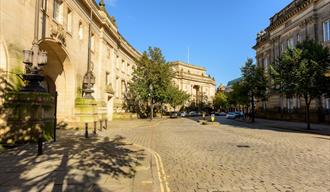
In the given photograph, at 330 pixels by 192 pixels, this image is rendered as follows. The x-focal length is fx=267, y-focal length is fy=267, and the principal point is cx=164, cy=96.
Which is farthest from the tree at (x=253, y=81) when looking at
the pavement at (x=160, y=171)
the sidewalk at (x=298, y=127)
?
the pavement at (x=160, y=171)

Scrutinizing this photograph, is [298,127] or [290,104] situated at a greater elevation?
[290,104]

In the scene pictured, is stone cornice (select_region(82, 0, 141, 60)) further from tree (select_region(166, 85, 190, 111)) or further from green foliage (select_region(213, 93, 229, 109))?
green foliage (select_region(213, 93, 229, 109))

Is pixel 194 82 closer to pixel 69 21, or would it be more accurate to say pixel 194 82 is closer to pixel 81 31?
pixel 81 31

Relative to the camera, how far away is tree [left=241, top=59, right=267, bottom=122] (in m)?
36.9

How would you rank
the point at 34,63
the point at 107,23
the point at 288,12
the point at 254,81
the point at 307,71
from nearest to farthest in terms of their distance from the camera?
the point at 34,63, the point at 307,71, the point at 107,23, the point at 254,81, the point at 288,12

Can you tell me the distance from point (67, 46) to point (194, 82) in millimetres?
89755

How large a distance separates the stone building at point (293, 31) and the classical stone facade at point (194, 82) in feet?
155

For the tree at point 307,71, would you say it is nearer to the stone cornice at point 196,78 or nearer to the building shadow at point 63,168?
A: the building shadow at point 63,168

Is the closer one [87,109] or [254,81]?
[87,109]

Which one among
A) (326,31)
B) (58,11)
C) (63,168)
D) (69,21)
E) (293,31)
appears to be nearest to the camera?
(63,168)

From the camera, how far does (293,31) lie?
40.7 m

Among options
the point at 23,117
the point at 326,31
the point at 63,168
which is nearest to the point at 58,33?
the point at 23,117

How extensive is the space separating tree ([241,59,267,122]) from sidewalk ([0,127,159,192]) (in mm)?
30453

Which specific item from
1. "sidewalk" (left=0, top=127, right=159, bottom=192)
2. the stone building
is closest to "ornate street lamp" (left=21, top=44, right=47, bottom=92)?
"sidewalk" (left=0, top=127, right=159, bottom=192)
